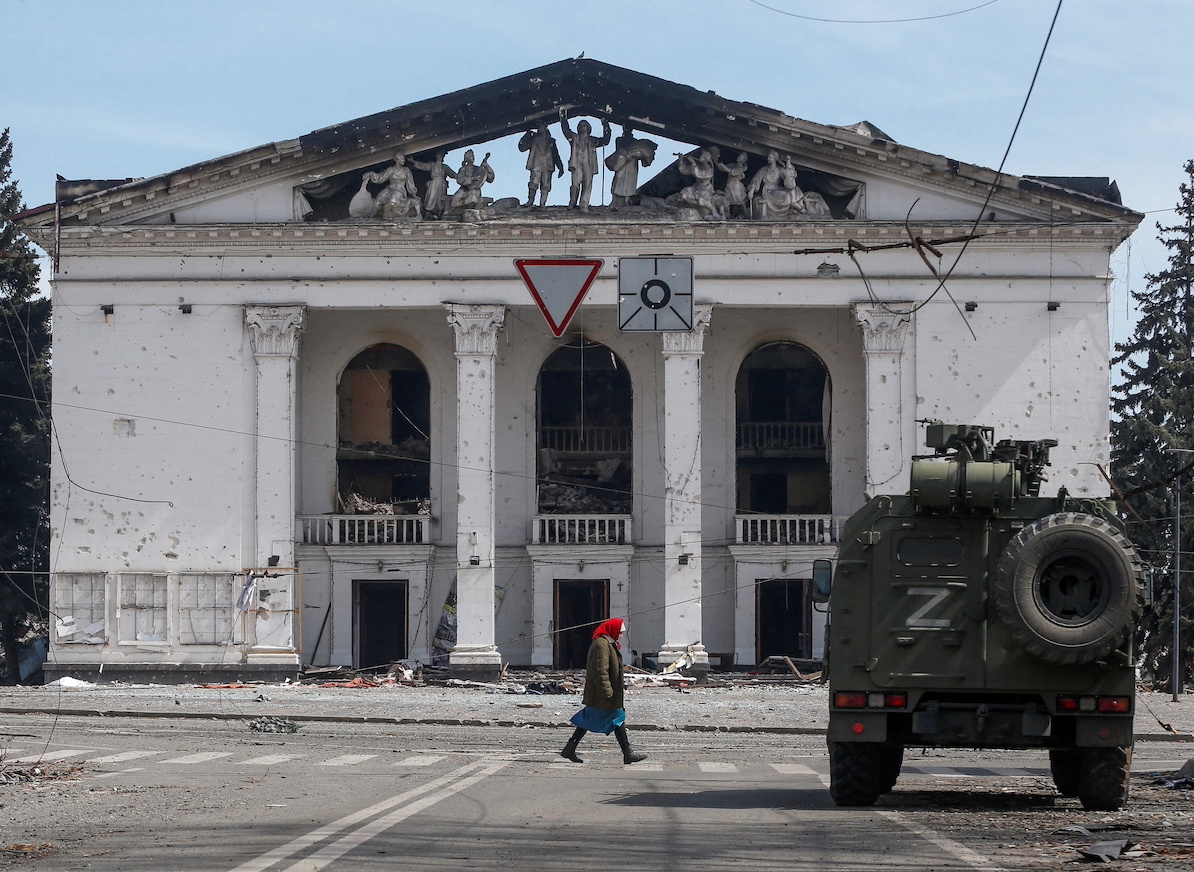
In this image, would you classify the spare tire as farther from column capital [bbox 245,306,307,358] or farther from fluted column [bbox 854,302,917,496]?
column capital [bbox 245,306,307,358]

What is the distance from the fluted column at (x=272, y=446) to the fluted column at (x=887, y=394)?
12124 mm

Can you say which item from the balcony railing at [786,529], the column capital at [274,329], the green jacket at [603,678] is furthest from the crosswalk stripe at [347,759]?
the balcony railing at [786,529]

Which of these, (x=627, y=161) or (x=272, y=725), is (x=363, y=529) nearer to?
(x=627, y=161)

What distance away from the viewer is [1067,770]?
46.2ft

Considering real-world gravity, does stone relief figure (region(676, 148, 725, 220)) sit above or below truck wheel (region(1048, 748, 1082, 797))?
above

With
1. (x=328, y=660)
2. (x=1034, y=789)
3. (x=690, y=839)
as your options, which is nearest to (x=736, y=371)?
(x=328, y=660)

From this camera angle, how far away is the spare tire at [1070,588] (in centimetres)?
1323

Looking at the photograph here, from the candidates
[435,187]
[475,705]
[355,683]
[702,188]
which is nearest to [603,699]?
[475,705]

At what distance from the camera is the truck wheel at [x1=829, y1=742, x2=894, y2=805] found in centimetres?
1370

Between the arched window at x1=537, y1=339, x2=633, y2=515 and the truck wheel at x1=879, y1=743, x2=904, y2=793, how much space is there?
25678 millimetres

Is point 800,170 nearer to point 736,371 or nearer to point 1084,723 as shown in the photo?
point 736,371

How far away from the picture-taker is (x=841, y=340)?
39.8 m

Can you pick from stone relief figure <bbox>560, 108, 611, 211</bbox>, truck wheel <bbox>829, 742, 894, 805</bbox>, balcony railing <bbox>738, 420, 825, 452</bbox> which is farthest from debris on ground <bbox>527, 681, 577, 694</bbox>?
truck wheel <bbox>829, 742, 894, 805</bbox>

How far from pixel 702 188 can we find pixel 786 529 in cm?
775
